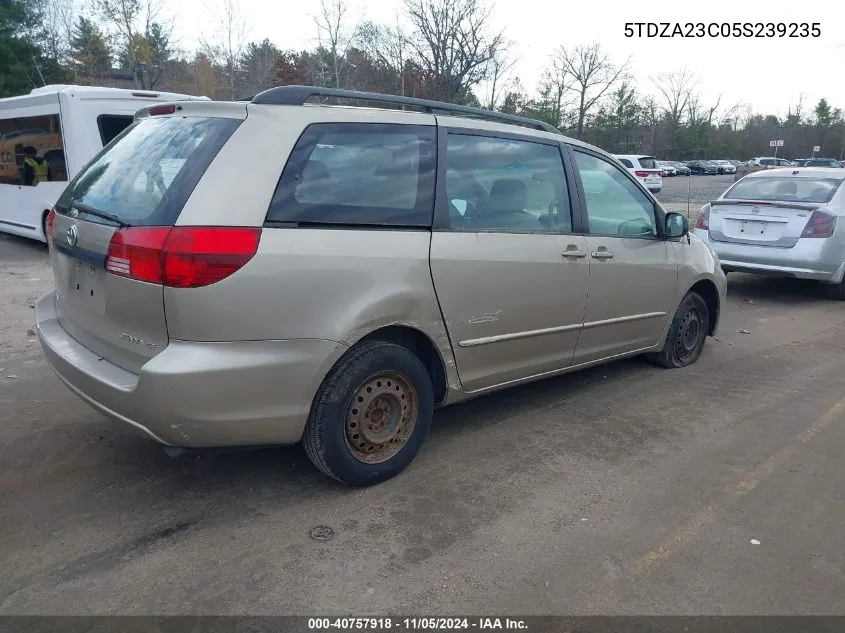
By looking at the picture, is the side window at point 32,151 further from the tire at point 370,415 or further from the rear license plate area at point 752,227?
the rear license plate area at point 752,227

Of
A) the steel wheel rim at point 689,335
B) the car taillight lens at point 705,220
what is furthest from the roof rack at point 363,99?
the car taillight lens at point 705,220

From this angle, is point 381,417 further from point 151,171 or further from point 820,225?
point 820,225

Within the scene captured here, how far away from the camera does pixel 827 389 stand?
5.05 meters

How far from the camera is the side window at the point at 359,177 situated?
2.97 metres

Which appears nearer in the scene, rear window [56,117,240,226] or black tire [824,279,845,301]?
rear window [56,117,240,226]

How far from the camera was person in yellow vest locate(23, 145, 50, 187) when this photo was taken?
33.4ft

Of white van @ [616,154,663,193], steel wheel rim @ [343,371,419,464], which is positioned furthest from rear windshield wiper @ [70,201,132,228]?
white van @ [616,154,663,193]

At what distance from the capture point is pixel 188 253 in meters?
2.66

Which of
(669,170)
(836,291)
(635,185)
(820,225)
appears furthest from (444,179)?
(669,170)

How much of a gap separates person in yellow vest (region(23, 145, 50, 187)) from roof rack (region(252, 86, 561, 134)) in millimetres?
8591

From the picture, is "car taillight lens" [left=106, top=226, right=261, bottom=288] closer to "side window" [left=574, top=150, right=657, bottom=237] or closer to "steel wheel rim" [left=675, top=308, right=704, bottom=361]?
"side window" [left=574, top=150, right=657, bottom=237]

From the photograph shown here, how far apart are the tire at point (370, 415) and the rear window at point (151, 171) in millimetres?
1037

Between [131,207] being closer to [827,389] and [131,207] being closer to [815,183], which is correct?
[827,389]

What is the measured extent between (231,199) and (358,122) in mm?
798
